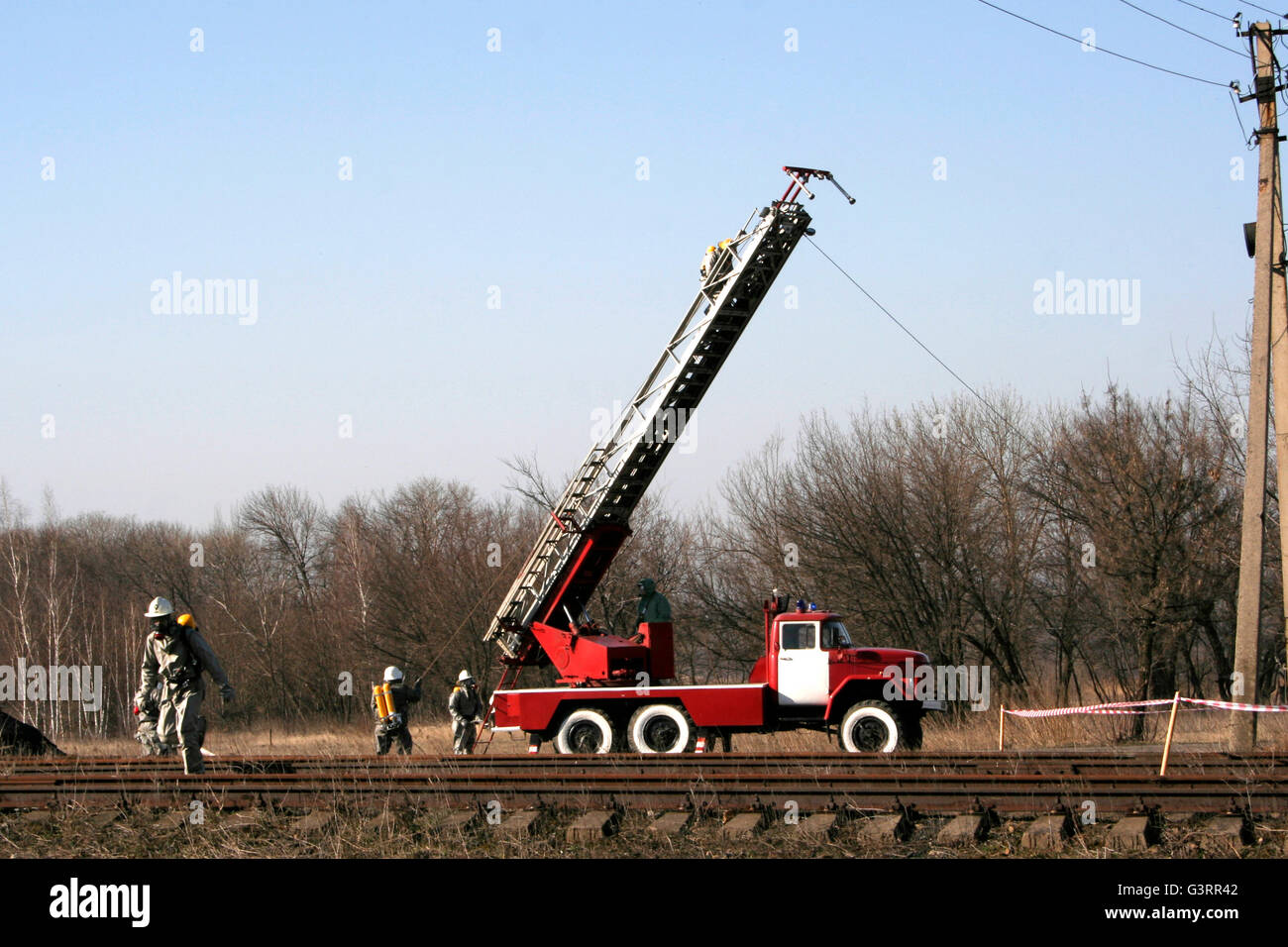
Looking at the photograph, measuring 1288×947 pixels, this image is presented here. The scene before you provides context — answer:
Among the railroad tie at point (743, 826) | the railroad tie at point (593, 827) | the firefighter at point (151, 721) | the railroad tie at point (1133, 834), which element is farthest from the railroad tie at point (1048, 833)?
the firefighter at point (151, 721)

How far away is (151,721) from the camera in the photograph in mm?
15430

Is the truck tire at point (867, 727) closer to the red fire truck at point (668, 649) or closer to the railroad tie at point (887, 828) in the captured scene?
the red fire truck at point (668, 649)

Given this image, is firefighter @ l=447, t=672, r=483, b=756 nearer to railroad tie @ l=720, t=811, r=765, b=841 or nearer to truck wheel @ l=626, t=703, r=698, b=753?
truck wheel @ l=626, t=703, r=698, b=753

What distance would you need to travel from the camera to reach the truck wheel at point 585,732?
16.3m

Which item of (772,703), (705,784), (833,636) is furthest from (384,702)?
(705,784)

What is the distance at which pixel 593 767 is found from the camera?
1330cm

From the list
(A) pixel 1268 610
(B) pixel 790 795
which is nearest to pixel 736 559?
(A) pixel 1268 610

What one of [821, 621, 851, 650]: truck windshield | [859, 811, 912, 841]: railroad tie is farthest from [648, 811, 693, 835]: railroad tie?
[821, 621, 851, 650]: truck windshield

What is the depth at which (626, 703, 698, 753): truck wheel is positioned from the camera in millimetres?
15953

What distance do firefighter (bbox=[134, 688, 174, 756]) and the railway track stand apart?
145cm

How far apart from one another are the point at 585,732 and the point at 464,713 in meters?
2.24

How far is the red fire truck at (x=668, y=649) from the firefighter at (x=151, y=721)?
14.2 ft

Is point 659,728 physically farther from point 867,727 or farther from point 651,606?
point 867,727
